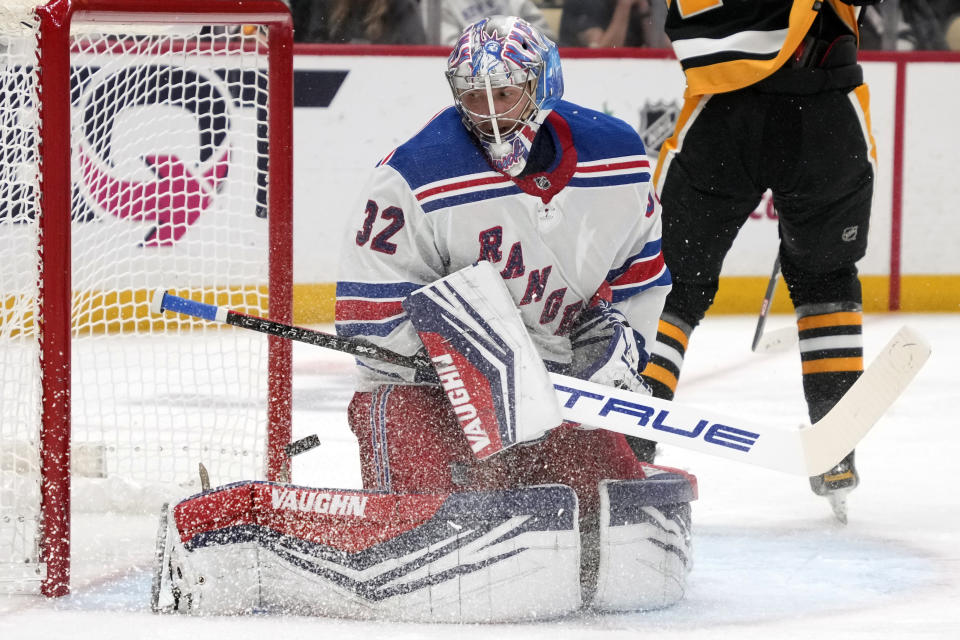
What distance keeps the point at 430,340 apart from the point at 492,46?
402 millimetres

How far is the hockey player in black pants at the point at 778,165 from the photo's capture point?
8.28 feet

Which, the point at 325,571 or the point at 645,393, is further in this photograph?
the point at 645,393

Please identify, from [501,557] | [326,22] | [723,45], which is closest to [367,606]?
[501,557]

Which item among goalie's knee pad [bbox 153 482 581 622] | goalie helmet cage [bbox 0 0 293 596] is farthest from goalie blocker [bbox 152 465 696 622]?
goalie helmet cage [bbox 0 0 293 596]

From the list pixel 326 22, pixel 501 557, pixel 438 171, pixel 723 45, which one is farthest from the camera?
pixel 326 22

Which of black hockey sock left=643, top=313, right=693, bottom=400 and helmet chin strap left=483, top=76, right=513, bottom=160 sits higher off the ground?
helmet chin strap left=483, top=76, right=513, bottom=160

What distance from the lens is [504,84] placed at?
1.92 metres

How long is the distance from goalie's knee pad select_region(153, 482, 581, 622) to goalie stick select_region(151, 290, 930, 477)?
0.42 feet

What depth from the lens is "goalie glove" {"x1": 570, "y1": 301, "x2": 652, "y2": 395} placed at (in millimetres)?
1996

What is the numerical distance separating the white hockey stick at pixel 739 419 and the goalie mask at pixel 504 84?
0.33 metres

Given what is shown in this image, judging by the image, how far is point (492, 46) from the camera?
1932 millimetres

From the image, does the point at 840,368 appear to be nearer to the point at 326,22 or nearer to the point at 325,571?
the point at 325,571

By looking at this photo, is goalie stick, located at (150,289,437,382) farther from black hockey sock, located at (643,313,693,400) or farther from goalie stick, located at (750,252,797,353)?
goalie stick, located at (750,252,797,353)

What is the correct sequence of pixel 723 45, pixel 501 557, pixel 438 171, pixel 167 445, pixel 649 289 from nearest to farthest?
pixel 501 557
pixel 438 171
pixel 649 289
pixel 723 45
pixel 167 445
